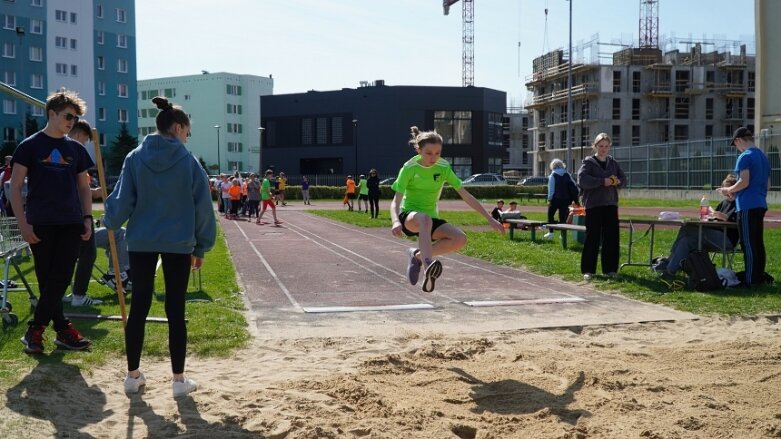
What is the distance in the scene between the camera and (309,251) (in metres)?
16.0

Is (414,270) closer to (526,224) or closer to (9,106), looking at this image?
(526,224)

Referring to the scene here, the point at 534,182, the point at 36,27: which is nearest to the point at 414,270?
the point at 534,182

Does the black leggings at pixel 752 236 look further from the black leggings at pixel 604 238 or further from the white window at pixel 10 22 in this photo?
the white window at pixel 10 22

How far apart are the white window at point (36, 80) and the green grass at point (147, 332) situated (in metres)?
65.7

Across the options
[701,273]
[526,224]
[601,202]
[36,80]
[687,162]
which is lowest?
[701,273]

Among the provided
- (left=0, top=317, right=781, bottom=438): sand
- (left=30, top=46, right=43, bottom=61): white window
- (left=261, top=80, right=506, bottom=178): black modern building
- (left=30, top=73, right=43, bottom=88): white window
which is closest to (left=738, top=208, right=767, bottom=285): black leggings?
(left=0, top=317, right=781, bottom=438): sand

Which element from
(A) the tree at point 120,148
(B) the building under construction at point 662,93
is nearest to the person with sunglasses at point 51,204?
(A) the tree at point 120,148

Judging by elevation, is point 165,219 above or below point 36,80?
below

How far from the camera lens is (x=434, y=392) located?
17.4ft

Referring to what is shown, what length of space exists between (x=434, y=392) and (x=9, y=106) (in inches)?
2747

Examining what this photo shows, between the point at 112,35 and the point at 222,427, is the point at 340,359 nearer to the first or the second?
the point at 222,427

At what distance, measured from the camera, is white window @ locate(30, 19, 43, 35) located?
67.4 m

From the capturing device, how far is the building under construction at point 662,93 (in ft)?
289

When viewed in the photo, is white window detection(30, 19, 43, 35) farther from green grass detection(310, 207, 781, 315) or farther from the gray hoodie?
the gray hoodie
